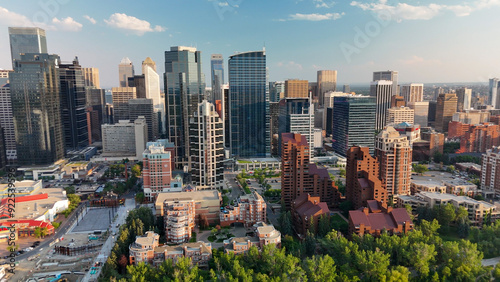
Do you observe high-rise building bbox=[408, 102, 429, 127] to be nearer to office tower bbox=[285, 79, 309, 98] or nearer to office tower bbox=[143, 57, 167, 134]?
office tower bbox=[285, 79, 309, 98]

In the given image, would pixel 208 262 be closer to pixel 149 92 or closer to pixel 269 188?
pixel 269 188

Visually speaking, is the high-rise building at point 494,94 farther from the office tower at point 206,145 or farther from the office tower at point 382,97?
the office tower at point 206,145

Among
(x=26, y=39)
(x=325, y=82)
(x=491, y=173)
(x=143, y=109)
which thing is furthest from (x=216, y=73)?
(x=491, y=173)

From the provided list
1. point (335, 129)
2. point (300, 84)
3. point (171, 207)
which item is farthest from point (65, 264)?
point (300, 84)

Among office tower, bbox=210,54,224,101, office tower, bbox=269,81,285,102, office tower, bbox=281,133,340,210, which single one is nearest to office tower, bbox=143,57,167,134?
office tower, bbox=210,54,224,101

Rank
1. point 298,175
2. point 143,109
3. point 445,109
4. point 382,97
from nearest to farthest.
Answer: point 298,175, point 143,109, point 445,109, point 382,97

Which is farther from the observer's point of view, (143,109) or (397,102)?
(397,102)

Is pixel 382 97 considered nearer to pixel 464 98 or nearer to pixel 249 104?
pixel 464 98
